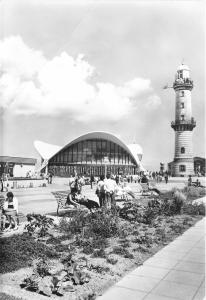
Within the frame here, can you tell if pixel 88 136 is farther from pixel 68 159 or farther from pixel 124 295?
pixel 124 295

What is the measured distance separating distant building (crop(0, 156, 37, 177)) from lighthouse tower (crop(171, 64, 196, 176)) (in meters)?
26.3

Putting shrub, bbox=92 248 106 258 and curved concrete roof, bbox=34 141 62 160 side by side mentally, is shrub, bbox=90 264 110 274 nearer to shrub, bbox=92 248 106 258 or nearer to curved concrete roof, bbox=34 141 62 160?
shrub, bbox=92 248 106 258

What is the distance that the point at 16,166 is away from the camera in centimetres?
3947

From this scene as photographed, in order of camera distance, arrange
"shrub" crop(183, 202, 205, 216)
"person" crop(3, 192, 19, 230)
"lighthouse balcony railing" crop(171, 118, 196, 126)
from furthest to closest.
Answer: "lighthouse balcony railing" crop(171, 118, 196, 126) → "shrub" crop(183, 202, 205, 216) → "person" crop(3, 192, 19, 230)

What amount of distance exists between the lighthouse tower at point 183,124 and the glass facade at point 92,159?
8.23 meters

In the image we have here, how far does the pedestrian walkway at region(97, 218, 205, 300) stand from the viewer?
4.38 metres

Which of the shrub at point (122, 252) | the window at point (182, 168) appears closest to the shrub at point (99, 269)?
the shrub at point (122, 252)

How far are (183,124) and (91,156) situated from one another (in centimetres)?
1633

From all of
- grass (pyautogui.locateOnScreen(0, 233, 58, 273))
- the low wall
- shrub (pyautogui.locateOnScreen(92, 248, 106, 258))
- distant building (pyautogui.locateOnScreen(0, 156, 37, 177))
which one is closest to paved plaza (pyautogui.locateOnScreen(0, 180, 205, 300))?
shrub (pyautogui.locateOnScreen(92, 248, 106, 258))

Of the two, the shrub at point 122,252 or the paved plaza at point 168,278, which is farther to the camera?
the shrub at point 122,252

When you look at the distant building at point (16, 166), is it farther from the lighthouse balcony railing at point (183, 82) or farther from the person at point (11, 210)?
the person at point (11, 210)

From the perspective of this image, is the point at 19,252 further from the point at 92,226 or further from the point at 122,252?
the point at 92,226

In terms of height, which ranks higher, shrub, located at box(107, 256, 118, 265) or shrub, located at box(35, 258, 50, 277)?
shrub, located at box(35, 258, 50, 277)

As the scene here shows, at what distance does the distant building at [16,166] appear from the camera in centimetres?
3738
